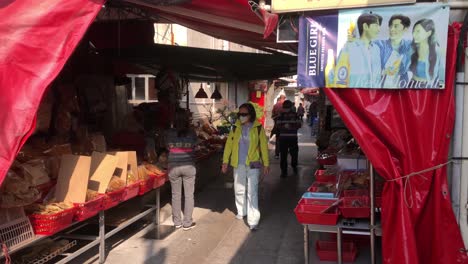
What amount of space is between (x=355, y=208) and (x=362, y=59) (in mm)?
1577

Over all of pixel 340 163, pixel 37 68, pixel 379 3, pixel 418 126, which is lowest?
pixel 340 163

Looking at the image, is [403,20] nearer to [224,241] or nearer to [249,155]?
[249,155]

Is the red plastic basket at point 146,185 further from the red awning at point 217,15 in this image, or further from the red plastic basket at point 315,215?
the red plastic basket at point 315,215

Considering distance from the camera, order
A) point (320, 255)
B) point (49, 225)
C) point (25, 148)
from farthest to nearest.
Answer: point (25, 148) < point (320, 255) < point (49, 225)

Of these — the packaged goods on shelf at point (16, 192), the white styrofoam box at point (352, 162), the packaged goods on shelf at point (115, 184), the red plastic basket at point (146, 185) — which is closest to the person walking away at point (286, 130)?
the white styrofoam box at point (352, 162)

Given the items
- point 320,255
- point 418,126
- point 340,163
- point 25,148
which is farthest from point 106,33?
point 418,126

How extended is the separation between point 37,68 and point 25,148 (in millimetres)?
2369

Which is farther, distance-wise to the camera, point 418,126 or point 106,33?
point 106,33

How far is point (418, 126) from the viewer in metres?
3.73

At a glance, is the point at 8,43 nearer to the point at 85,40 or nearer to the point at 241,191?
the point at 241,191

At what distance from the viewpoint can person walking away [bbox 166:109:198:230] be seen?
21.3 feet

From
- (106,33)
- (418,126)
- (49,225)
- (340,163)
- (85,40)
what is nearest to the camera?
(418,126)

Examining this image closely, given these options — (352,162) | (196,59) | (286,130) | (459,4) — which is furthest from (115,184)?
(286,130)

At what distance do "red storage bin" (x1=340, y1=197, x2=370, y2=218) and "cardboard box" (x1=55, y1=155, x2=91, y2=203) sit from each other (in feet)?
8.97
